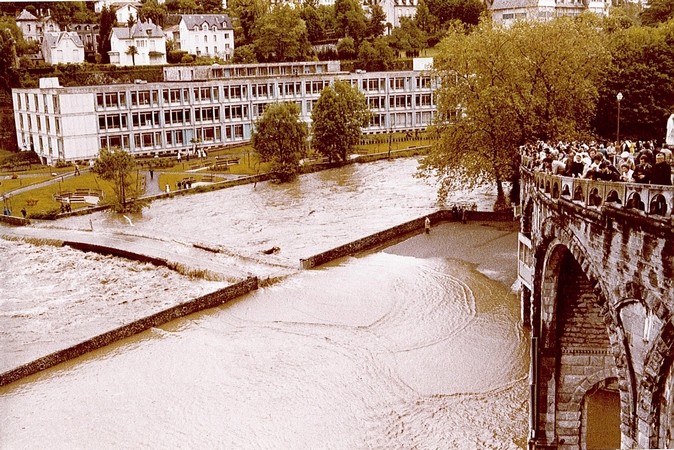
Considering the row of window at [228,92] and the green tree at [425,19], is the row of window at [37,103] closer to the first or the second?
the row of window at [228,92]

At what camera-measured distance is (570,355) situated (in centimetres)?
2669

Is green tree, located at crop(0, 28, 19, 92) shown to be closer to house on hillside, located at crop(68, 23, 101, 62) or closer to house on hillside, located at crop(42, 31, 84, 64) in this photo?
house on hillside, located at crop(42, 31, 84, 64)

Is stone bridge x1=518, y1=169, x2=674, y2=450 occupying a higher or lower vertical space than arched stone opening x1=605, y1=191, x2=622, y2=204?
lower

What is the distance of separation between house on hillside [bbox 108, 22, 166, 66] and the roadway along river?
229 ft

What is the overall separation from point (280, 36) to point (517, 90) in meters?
77.2

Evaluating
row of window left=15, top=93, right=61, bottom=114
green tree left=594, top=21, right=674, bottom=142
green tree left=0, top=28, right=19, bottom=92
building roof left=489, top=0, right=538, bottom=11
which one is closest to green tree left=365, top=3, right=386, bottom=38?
building roof left=489, top=0, right=538, bottom=11

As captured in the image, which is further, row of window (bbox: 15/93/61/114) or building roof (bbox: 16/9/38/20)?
building roof (bbox: 16/9/38/20)

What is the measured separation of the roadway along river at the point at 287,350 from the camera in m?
29.8

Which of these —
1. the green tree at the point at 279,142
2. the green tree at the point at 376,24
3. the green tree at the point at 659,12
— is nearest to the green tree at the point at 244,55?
the green tree at the point at 376,24

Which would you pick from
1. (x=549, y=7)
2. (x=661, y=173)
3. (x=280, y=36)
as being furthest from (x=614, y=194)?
(x=549, y=7)

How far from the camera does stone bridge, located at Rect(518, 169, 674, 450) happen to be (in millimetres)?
17219

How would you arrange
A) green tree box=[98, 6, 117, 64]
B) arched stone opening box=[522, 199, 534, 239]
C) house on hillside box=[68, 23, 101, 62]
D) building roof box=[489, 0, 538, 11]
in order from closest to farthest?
1. arched stone opening box=[522, 199, 534, 239]
2. green tree box=[98, 6, 117, 64]
3. house on hillside box=[68, 23, 101, 62]
4. building roof box=[489, 0, 538, 11]

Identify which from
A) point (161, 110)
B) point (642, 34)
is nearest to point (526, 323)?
point (642, 34)

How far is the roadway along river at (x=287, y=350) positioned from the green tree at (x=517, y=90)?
659 centimetres
